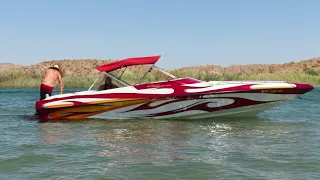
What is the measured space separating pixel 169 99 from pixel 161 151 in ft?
15.7

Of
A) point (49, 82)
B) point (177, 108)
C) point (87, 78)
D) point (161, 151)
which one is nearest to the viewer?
point (161, 151)

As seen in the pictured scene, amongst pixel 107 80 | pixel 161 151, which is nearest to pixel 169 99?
pixel 107 80

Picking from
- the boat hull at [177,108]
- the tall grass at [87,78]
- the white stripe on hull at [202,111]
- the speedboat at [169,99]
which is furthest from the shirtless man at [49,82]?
the tall grass at [87,78]

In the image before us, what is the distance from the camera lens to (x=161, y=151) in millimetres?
7172

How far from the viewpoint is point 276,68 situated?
9338 centimetres

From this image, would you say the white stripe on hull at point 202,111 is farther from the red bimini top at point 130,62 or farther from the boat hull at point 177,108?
the red bimini top at point 130,62

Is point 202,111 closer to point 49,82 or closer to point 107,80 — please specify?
point 107,80

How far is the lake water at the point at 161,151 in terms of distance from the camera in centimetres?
567

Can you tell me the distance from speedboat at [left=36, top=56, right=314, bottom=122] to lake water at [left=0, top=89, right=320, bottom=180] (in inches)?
32.6

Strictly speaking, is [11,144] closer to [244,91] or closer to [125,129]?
[125,129]

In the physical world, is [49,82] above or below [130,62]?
below

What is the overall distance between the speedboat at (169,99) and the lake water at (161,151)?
2.72ft

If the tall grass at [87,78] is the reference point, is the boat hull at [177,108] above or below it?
below

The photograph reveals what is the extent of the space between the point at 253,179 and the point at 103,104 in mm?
7496
